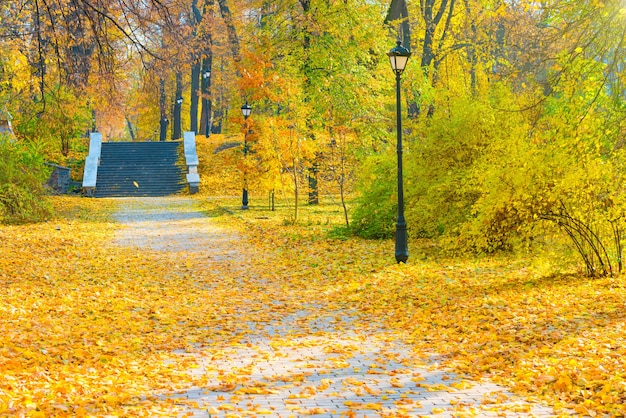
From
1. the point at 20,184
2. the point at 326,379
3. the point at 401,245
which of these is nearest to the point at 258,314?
the point at 326,379

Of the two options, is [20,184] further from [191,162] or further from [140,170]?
[140,170]

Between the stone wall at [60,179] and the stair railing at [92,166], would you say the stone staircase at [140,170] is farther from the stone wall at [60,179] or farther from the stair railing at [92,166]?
the stone wall at [60,179]

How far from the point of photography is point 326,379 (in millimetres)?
6793

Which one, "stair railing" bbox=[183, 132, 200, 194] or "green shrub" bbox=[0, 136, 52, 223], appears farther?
"stair railing" bbox=[183, 132, 200, 194]

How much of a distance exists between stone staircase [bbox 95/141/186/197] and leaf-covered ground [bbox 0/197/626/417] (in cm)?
1894

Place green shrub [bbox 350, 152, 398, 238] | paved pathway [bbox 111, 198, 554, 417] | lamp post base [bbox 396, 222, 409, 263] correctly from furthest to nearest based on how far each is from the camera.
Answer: green shrub [bbox 350, 152, 398, 238], lamp post base [bbox 396, 222, 409, 263], paved pathway [bbox 111, 198, 554, 417]

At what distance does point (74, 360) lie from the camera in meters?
7.49

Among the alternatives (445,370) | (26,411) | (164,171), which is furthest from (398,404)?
(164,171)

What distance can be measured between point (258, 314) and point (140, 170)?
30505mm

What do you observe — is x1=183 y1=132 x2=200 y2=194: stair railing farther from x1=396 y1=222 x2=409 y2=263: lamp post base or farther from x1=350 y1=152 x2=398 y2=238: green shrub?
x1=396 y1=222 x2=409 y2=263: lamp post base

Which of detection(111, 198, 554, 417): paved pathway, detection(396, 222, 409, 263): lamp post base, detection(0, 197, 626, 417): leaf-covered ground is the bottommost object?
detection(111, 198, 554, 417): paved pathway

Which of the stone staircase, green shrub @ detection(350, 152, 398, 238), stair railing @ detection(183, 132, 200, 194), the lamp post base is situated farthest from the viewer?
the stone staircase

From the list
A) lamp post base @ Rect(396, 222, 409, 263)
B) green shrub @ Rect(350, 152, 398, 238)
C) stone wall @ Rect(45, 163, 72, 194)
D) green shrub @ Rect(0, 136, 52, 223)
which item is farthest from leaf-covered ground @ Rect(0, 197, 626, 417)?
stone wall @ Rect(45, 163, 72, 194)

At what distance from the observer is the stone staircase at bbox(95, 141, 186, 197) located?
3628cm
